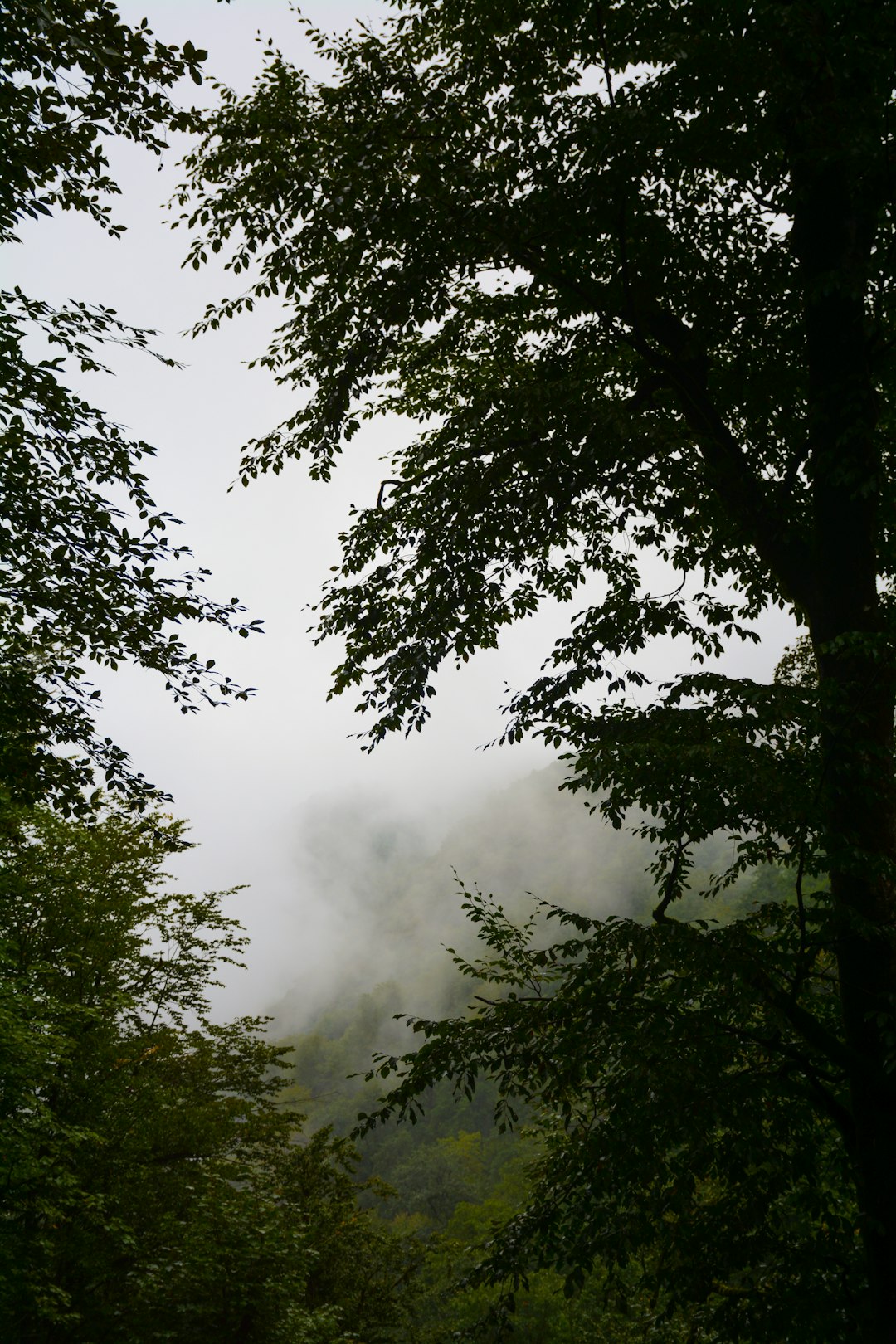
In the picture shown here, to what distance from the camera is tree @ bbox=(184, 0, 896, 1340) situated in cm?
480

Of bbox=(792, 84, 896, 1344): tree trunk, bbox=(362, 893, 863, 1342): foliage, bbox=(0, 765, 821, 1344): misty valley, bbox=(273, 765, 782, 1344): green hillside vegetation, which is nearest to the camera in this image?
bbox=(362, 893, 863, 1342): foliage

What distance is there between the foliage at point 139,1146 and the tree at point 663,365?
5.41m

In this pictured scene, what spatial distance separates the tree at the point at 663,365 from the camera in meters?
4.80

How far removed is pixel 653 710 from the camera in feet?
18.4

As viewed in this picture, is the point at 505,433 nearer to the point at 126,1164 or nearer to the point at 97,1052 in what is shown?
the point at 97,1052

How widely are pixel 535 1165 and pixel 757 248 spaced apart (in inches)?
322

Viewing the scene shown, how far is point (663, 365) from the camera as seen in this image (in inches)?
248

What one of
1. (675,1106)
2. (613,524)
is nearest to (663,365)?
(613,524)

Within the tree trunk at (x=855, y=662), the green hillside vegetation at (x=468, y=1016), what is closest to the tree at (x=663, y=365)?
the tree trunk at (x=855, y=662)

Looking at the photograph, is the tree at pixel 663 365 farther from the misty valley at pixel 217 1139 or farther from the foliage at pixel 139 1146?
the foliage at pixel 139 1146

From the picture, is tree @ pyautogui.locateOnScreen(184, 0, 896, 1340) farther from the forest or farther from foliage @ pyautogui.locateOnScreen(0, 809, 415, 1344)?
foliage @ pyautogui.locateOnScreen(0, 809, 415, 1344)

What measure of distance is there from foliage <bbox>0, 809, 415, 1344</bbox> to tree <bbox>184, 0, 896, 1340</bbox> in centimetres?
541

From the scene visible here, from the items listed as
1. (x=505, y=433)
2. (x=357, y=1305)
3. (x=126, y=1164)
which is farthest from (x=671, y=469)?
(x=357, y=1305)

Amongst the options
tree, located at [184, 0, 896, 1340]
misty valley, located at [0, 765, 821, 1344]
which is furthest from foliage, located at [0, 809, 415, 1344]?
tree, located at [184, 0, 896, 1340]
